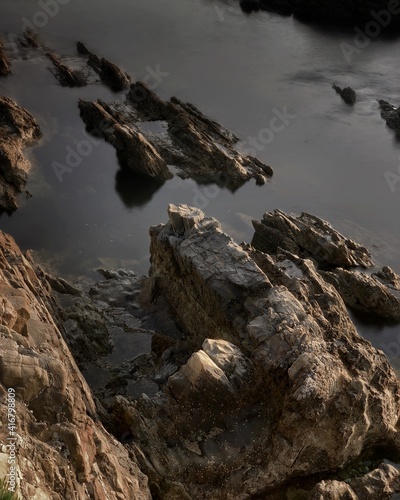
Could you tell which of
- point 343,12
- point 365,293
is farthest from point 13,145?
point 343,12

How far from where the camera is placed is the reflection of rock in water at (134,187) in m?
31.0

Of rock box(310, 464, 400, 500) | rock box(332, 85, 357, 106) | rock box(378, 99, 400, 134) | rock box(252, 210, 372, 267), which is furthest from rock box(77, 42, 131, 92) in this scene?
rock box(310, 464, 400, 500)

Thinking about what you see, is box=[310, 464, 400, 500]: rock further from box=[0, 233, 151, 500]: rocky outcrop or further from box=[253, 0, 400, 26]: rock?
box=[253, 0, 400, 26]: rock

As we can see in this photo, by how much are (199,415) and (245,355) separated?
243 centimetres

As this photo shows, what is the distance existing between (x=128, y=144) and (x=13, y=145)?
596cm

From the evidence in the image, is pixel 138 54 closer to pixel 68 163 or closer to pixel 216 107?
pixel 216 107

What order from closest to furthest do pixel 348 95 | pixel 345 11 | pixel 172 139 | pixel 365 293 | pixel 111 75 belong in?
pixel 365 293
pixel 172 139
pixel 111 75
pixel 348 95
pixel 345 11

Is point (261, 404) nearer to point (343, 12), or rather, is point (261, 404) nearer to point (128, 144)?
point (128, 144)

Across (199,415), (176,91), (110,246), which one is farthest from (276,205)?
(199,415)

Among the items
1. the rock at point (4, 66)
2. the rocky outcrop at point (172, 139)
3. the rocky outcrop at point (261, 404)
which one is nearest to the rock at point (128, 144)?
the rocky outcrop at point (172, 139)

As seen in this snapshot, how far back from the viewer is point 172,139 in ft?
116

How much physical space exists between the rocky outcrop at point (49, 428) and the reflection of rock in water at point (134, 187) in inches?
678

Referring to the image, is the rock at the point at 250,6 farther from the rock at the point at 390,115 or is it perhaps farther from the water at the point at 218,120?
the rock at the point at 390,115

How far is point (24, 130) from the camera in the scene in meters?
33.5
